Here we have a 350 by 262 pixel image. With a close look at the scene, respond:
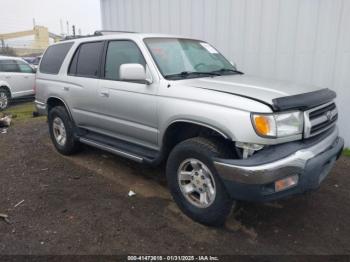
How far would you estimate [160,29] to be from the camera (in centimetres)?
767

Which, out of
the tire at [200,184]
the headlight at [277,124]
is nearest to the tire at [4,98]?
the tire at [200,184]

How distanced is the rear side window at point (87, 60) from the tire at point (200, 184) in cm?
193

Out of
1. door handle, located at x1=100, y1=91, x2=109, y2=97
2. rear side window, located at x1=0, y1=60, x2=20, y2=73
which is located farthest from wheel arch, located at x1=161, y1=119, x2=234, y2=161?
rear side window, located at x1=0, y1=60, x2=20, y2=73

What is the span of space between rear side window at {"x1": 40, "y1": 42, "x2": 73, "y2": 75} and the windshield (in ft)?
6.43

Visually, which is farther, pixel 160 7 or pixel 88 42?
pixel 160 7

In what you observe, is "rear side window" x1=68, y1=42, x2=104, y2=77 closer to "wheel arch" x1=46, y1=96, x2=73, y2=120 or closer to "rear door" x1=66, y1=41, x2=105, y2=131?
"rear door" x1=66, y1=41, x2=105, y2=131

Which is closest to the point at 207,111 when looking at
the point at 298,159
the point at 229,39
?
the point at 298,159

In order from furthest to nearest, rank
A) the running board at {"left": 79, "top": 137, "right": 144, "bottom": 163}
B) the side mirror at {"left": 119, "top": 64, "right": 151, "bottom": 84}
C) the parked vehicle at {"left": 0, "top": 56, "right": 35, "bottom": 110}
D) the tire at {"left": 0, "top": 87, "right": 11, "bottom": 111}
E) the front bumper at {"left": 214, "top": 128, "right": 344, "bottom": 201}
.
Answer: the parked vehicle at {"left": 0, "top": 56, "right": 35, "bottom": 110}, the tire at {"left": 0, "top": 87, "right": 11, "bottom": 111}, the running board at {"left": 79, "top": 137, "right": 144, "bottom": 163}, the side mirror at {"left": 119, "top": 64, "right": 151, "bottom": 84}, the front bumper at {"left": 214, "top": 128, "right": 344, "bottom": 201}

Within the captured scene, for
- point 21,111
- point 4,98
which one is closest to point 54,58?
point 21,111

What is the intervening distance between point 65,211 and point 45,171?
4.80 feet

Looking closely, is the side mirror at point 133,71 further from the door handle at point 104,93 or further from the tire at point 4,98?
the tire at point 4,98

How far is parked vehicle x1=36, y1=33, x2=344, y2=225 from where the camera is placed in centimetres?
269

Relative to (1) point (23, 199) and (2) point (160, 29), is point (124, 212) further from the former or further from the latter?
(2) point (160, 29)

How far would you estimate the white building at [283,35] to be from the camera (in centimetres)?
531
